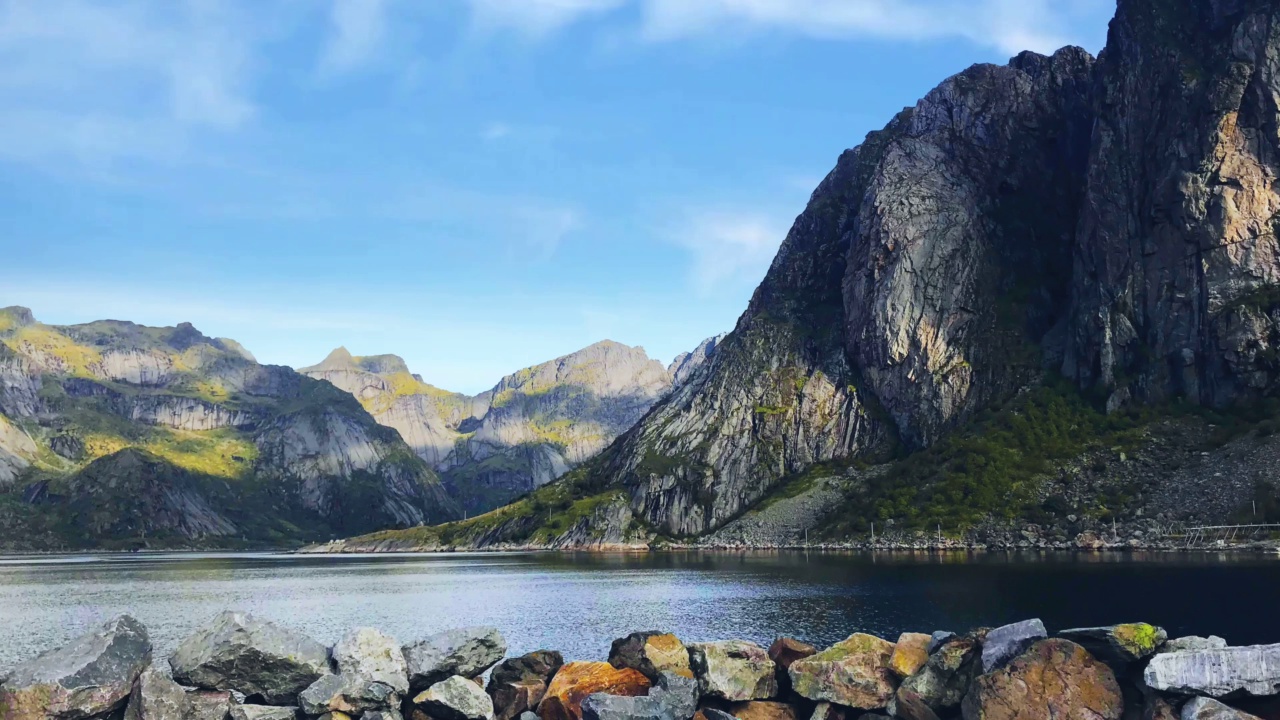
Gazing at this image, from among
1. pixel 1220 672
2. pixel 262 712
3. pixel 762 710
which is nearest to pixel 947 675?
pixel 762 710

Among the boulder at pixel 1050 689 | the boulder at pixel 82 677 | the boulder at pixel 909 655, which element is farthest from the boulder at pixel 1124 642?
the boulder at pixel 82 677

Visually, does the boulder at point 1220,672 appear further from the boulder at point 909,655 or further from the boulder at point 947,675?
the boulder at point 909,655

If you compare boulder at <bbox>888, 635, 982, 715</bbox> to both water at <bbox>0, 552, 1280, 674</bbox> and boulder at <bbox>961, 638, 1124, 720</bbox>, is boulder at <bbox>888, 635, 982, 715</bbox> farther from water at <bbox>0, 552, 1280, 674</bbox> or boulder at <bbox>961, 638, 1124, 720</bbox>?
water at <bbox>0, 552, 1280, 674</bbox>

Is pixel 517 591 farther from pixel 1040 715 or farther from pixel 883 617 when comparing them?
pixel 1040 715

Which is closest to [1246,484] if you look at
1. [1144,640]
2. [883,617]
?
[883,617]

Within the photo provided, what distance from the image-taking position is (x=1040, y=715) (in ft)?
110

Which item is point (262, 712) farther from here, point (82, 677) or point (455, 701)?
point (455, 701)

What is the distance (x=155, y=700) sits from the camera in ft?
127

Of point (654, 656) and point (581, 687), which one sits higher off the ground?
point (654, 656)

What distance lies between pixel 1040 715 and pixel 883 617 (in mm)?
45080

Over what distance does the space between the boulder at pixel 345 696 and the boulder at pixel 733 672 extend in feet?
45.8

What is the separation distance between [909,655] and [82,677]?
113ft

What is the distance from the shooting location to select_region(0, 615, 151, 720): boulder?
3709 centimetres

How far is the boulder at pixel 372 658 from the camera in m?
42.4
